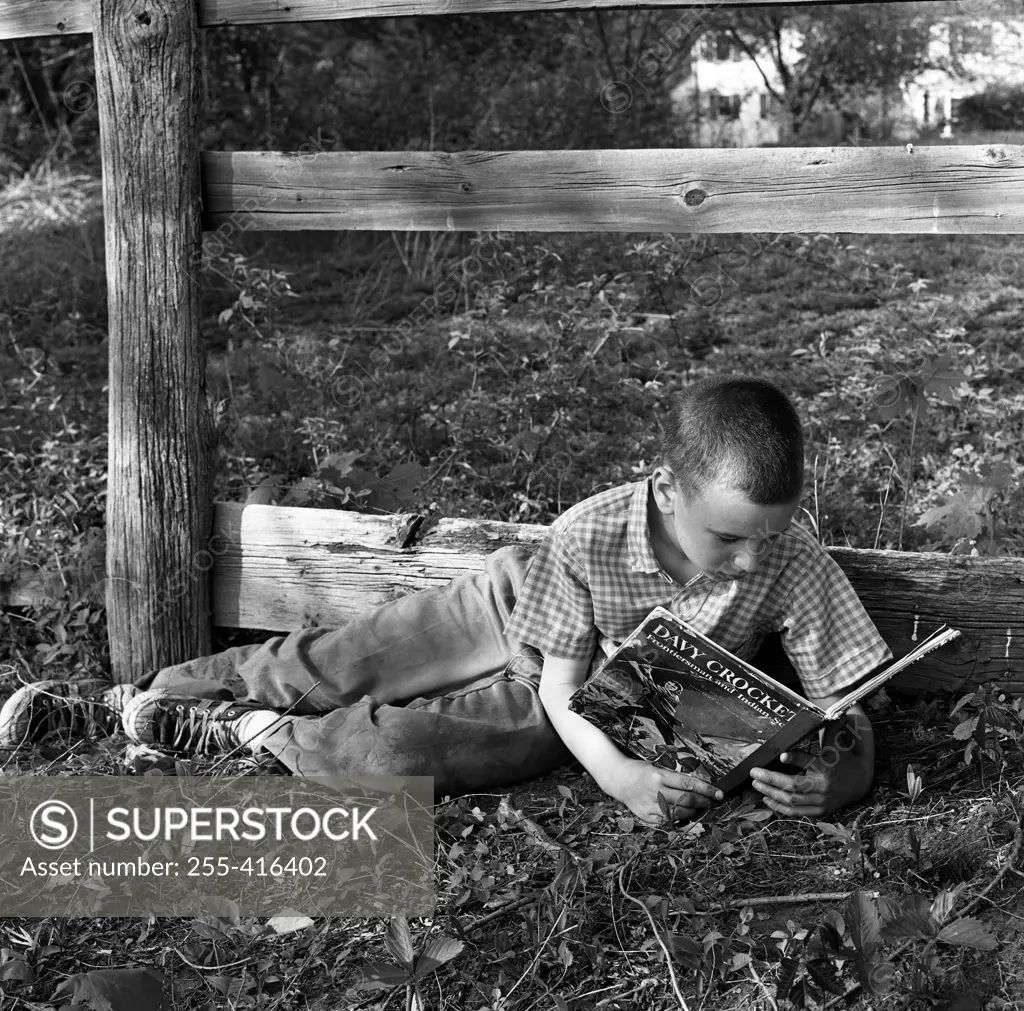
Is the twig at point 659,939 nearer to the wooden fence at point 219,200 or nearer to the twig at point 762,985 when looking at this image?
the twig at point 762,985

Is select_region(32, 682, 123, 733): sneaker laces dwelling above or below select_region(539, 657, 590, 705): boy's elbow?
below

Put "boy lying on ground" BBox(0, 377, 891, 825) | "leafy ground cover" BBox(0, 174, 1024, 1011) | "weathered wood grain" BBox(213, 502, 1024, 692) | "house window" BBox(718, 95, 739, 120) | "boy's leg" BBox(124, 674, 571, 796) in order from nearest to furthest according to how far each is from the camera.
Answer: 1. "leafy ground cover" BBox(0, 174, 1024, 1011)
2. "boy lying on ground" BBox(0, 377, 891, 825)
3. "boy's leg" BBox(124, 674, 571, 796)
4. "weathered wood grain" BBox(213, 502, 1024, 692)
5. "house window" BBox(718, 95, 739, 120)

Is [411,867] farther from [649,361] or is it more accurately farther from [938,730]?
[649,361]

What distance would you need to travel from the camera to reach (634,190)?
2.60 m

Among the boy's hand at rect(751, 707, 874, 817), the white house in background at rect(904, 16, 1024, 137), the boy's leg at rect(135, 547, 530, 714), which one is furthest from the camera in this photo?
the white house in background at rect(904, 16, 1024, 137)

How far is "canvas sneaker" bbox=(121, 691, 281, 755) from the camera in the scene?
8.62 feet

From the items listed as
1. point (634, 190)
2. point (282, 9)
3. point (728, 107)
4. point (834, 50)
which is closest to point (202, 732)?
point (634, 190)

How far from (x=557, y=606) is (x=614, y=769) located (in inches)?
14.1

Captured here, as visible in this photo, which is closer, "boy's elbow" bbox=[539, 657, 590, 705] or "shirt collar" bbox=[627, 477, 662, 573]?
"shirt collar" bbox=[627, 477, 662, 573]

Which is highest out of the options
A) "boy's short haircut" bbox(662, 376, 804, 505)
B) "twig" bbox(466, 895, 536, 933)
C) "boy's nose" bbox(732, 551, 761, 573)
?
"boy's short haircut" bbox(662, 376, 804, 505)

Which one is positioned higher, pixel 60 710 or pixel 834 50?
pixel 834 50

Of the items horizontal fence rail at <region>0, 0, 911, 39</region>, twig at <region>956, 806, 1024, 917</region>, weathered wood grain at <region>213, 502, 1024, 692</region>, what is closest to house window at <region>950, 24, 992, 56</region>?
horizontal fence rail at <region>0, 0, 911, 39</region>

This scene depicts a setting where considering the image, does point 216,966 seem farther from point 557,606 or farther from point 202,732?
point 557,606

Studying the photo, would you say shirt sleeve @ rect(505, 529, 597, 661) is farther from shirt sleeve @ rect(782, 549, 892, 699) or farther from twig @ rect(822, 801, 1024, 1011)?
twig @ rect(822, 801, 1024, 1011)
